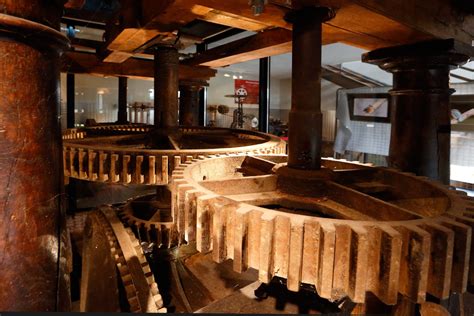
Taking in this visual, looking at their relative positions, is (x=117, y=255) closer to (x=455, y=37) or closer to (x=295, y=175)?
(x=295, y=175)

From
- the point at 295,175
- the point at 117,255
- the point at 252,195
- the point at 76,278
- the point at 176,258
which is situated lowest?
the point at 76,278

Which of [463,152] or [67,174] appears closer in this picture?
[67,174]

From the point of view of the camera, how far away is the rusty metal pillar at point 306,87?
5.82ft

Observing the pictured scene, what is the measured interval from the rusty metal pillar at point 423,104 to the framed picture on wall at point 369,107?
379 centimetres

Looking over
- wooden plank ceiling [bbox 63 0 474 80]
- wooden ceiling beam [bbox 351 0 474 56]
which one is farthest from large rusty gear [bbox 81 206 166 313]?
wooden ceiling beam [bbox 351 0 474 56]

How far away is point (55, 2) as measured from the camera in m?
1.08

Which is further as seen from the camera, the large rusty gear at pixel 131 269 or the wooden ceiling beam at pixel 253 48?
the wooden ceiling beam at pixel 253 48

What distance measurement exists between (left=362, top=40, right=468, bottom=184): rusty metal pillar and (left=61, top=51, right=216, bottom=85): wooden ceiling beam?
2893mm

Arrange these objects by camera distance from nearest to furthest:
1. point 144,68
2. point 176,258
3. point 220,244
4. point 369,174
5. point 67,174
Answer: point 220,244, point 369,174, point 67,174, point 176,258, point 144,68

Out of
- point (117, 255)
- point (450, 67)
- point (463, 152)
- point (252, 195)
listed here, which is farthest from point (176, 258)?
point (463, 152)

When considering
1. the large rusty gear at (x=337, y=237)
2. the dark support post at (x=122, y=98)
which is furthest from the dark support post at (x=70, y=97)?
the large rusty gear at (x=337, y=237)

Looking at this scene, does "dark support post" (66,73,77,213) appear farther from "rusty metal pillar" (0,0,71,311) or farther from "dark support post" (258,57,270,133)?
"rusty metal pillar" (0,0,71,311)

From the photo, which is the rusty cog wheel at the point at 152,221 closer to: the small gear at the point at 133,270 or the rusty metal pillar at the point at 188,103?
the small gear at the point at 133,270

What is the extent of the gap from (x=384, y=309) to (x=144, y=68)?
14.0 feet
